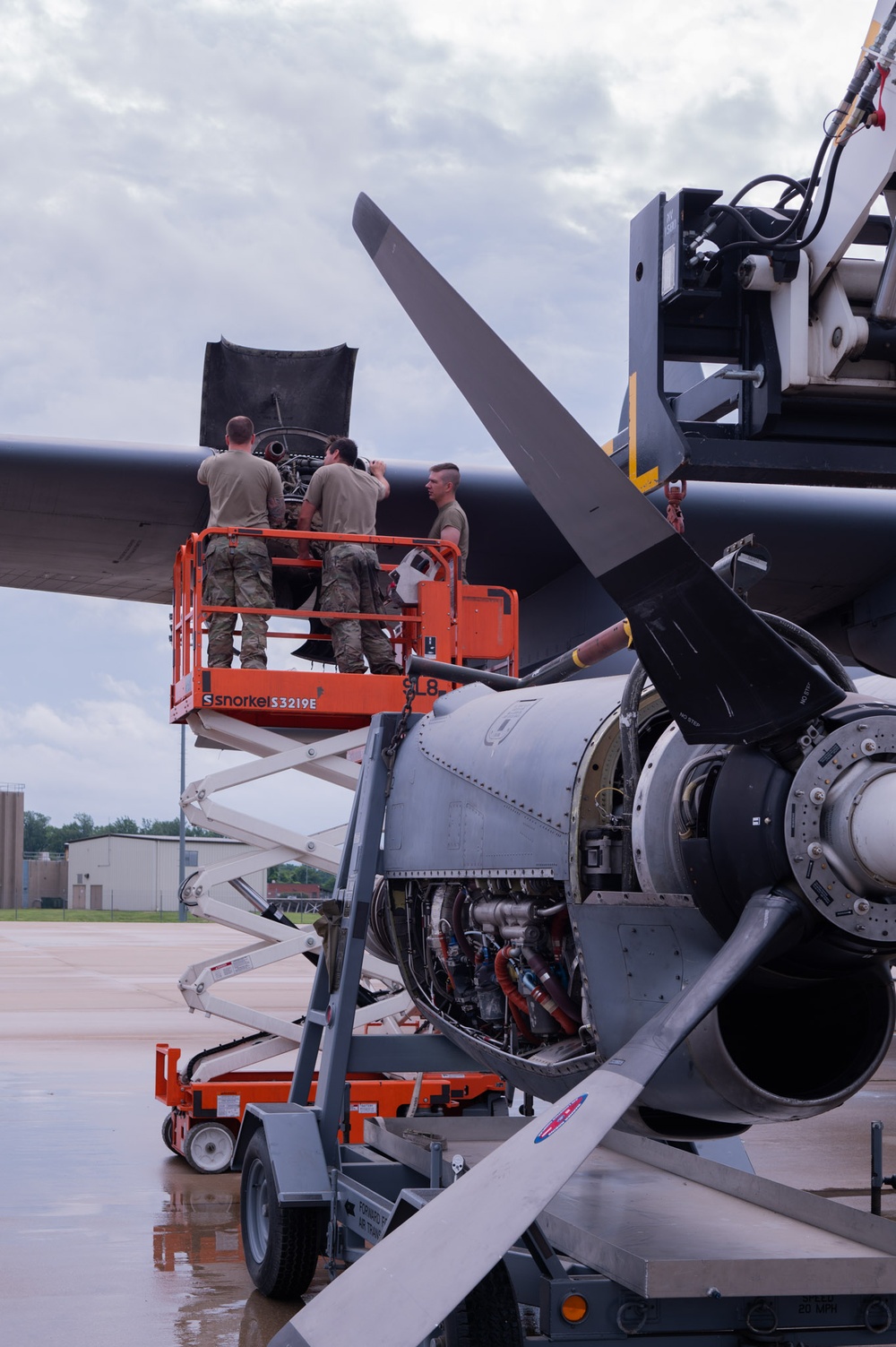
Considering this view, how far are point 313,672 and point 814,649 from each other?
4749 millimetres

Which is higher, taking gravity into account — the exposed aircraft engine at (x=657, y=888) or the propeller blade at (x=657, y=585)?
the propeller blade at (x=657, y=585)

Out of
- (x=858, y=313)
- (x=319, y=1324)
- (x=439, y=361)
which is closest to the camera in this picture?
(x=319, y=1324)

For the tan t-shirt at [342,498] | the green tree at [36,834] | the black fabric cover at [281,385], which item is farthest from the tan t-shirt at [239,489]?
the green tree at [36,834]

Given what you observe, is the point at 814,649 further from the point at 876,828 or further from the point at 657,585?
the point at 876,828

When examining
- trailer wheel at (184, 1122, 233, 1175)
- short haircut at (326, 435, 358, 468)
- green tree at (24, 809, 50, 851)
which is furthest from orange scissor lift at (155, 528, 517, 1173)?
green tree at (24, 809, 50, 851)

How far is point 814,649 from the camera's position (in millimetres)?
3672

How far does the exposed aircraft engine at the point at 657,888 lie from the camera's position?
327cm

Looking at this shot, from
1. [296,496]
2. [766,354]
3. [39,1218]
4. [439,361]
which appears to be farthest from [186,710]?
[439,361]

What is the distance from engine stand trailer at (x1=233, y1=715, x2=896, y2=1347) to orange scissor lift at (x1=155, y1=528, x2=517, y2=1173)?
1492 mm

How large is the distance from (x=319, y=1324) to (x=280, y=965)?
28.9 meters

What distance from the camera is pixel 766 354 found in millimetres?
5488

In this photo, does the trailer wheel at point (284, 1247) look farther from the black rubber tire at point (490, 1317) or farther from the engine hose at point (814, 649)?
the engine hose at point (814, 649)

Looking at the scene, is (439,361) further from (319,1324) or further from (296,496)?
(296,496)

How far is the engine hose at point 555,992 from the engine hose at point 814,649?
1.30 metres
